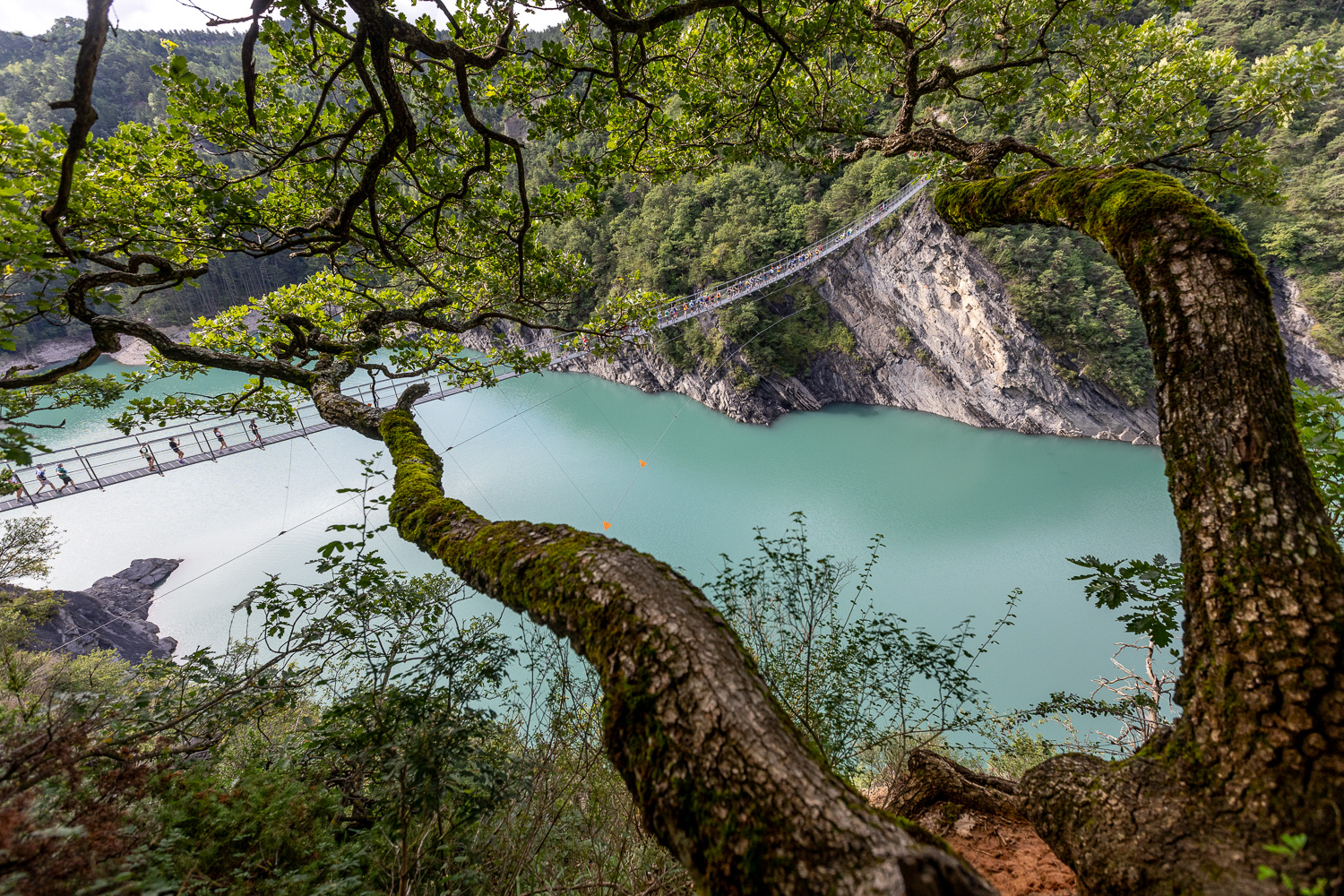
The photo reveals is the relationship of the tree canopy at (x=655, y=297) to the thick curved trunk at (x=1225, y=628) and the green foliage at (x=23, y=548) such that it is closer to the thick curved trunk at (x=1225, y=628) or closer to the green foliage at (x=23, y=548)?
the thick curved trunk at (x=1225, y=628)

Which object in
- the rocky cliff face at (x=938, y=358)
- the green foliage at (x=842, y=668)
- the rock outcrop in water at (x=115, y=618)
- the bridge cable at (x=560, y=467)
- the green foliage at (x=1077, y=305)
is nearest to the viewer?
the green foliage at (x=842, y=668)

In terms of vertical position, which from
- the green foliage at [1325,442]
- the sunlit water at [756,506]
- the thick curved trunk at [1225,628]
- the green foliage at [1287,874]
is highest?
the sunlit water at [756,506]

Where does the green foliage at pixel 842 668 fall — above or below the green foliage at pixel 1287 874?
above

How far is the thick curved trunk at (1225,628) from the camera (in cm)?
65

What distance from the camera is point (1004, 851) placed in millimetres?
1510

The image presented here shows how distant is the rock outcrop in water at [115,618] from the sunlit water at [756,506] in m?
0.27

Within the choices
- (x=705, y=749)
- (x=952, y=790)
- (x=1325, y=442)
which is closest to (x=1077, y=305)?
(x=1325, y=442)

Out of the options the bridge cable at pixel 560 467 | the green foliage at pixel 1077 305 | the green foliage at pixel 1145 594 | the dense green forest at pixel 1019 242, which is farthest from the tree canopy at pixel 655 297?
the green foliage at pixel 1077 305

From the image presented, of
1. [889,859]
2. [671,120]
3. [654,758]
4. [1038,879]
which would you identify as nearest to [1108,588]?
[1038,879]

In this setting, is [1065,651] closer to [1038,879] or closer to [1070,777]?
[1038,879]

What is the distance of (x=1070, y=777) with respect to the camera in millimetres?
892

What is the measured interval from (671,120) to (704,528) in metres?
7.60

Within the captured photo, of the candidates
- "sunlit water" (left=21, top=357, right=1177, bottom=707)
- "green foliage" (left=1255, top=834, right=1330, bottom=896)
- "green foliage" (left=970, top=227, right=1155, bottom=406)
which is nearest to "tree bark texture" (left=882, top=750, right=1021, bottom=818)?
"green foliage" (left=1255, top=834, right=1330, bottom=896)

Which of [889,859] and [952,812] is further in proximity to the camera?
[952,812]
